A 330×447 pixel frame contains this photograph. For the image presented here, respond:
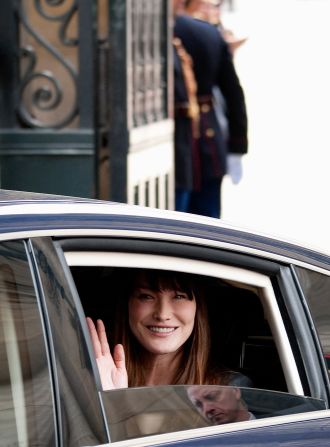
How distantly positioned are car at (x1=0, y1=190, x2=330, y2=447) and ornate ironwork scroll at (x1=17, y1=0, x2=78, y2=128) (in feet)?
13.6

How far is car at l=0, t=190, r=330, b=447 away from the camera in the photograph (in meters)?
2.68

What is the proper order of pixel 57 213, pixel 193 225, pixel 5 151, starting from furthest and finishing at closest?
pixel 5 151
pixel 193 225
pixel 57 213

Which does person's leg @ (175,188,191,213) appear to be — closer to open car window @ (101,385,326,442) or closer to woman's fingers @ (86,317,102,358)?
woman's fingers @ (86,317,102,358)

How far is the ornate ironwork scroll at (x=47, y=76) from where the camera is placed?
7574mm

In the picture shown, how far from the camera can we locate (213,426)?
116 inches

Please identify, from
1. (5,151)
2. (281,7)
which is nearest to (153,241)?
(5,151)

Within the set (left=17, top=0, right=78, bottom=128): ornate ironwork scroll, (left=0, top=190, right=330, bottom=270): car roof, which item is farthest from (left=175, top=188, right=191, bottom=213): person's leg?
(left=0, top=190, right=330, bottom=270): car roof

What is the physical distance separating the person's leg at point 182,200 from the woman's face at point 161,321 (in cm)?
661

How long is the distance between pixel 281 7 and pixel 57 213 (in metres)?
19.4

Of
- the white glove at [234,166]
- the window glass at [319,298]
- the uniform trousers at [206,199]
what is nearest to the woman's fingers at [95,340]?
the window glass at [319,298]

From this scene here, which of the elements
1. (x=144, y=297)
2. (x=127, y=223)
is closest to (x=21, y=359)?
(x=127, y=223)

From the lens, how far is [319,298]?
3285mm

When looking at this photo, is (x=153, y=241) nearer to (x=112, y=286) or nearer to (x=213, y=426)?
(x=213, y=426)

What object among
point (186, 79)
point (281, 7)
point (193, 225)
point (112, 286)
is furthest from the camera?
point (281, 7)
